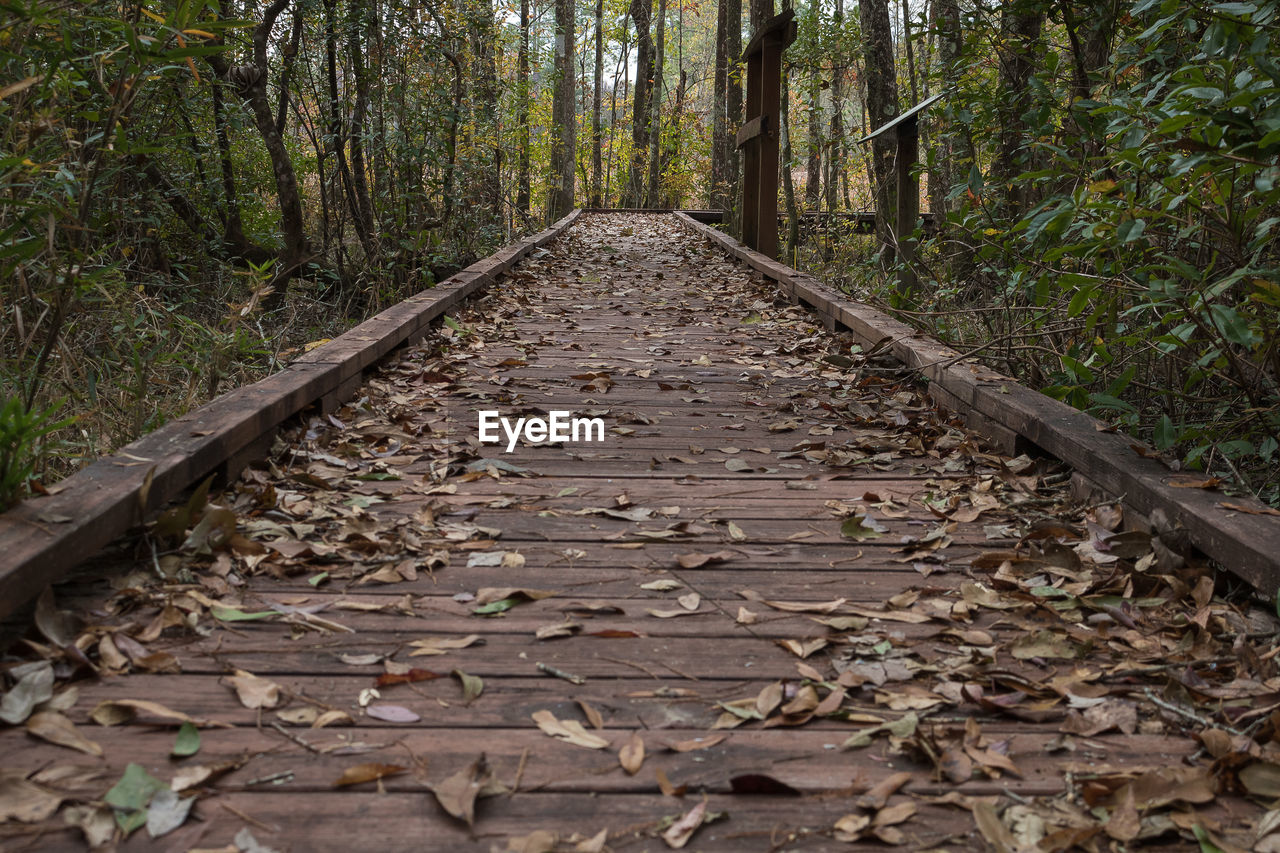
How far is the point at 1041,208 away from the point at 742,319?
3554 millimetres

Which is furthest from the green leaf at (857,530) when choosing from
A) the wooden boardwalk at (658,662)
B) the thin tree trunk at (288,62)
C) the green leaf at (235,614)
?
the thin tree trunk at (288,62)

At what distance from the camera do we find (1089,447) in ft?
9.77

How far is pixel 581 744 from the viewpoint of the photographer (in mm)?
1794

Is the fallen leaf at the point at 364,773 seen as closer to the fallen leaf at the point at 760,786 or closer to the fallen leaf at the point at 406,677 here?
the fallen leaf at the point at 406,677

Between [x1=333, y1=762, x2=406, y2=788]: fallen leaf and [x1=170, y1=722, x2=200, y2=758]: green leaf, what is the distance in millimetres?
265

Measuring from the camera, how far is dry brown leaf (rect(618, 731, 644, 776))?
1722 mm

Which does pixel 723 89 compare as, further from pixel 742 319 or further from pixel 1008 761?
pixel 1008 761

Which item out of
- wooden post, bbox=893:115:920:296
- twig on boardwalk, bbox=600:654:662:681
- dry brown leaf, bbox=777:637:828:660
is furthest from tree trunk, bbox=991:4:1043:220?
twig on boardwalk, bbox=600:654:662:681

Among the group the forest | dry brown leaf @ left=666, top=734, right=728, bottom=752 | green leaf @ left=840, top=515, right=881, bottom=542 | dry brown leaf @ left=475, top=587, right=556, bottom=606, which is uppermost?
the forest

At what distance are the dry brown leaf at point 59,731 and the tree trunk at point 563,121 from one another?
14744mm

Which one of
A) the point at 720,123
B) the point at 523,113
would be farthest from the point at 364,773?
the point at 720,123

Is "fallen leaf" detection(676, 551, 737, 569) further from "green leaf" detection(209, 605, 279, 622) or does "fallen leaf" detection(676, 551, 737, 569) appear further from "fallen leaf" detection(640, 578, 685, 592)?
"green leaf" detection(209, 605, 279, 622)

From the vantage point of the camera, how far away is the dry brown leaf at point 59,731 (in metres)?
1.71

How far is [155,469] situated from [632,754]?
147 centimetres
